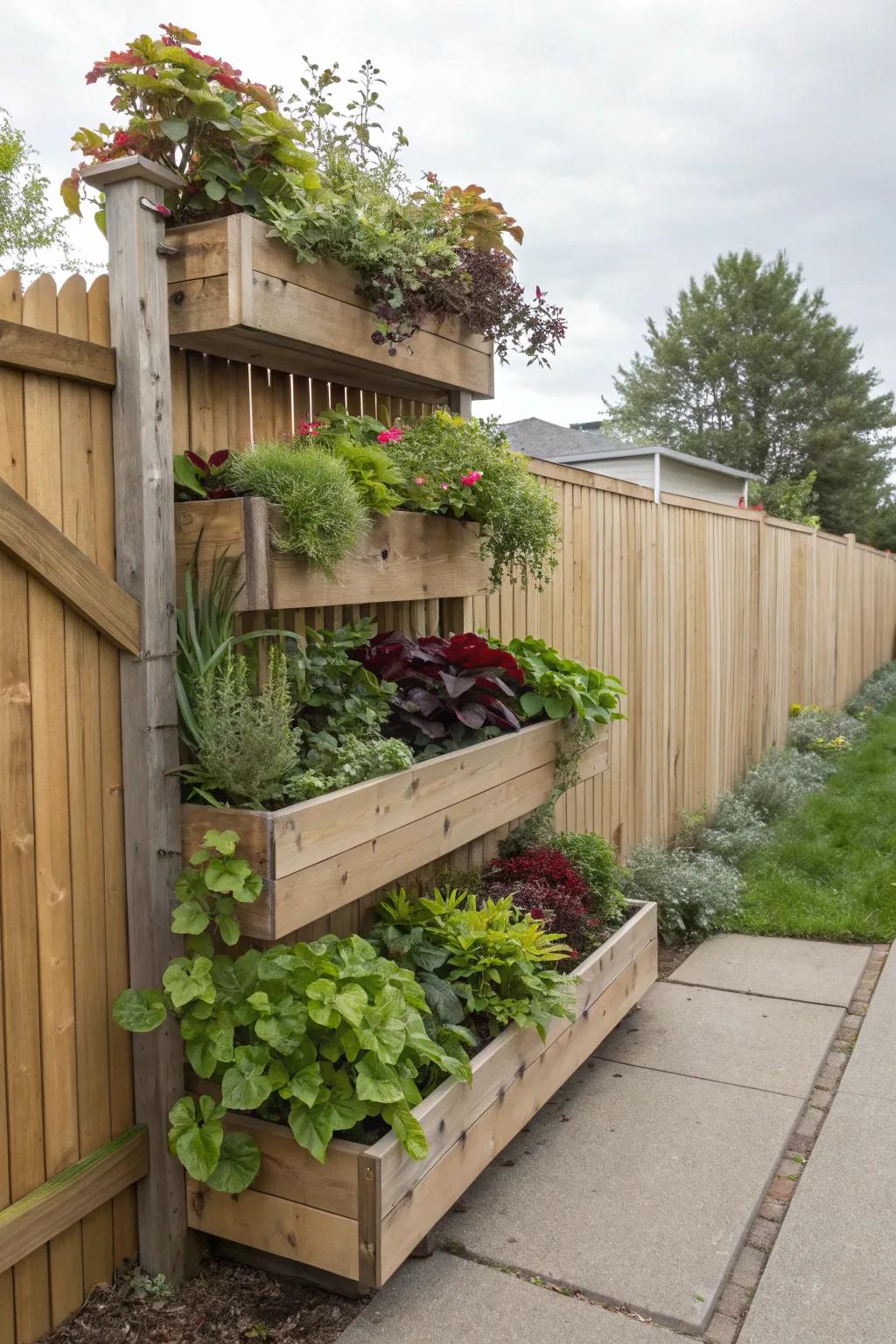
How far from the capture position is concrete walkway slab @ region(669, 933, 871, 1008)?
436cm

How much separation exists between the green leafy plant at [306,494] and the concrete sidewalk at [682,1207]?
1.75 metres

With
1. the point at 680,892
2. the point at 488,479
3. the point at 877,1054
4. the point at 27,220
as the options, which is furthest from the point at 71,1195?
the point at 27,220

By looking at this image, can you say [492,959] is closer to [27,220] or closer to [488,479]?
[488,479]

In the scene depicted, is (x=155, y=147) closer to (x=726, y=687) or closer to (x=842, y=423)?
(x=726, y=687)

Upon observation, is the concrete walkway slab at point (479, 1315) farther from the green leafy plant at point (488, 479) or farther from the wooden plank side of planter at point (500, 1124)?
the green leafy plant at point (488, 479)

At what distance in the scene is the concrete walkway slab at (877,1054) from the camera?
3477 millimetres

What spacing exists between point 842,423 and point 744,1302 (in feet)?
117

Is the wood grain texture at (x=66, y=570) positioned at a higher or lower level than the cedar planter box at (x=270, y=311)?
lower

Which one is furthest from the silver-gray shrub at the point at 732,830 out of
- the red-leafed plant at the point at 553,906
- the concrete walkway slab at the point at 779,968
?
the red-leafed plant at the point at 553,906

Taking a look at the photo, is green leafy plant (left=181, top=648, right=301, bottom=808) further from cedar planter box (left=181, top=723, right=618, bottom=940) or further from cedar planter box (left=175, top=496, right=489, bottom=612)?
cedar planter box (left=175, top=496, right=489, bottom=612)

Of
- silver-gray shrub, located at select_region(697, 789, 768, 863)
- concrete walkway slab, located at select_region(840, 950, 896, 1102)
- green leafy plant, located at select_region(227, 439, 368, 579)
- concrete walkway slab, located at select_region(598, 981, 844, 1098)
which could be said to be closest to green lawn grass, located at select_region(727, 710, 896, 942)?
silver-gray shrub, located at select_region(697, 789, 768, 863)

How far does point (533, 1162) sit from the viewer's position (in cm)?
304

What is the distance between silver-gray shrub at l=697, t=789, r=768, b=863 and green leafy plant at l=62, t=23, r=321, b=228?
472cm

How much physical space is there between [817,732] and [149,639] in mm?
8517
